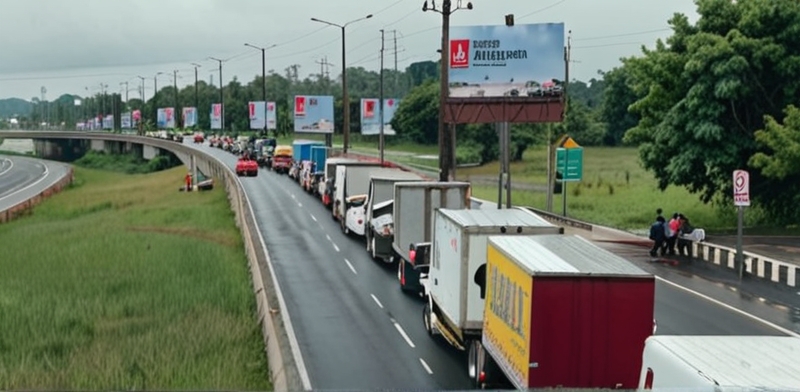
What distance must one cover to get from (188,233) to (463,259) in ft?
107

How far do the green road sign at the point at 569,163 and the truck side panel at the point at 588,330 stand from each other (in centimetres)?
3506

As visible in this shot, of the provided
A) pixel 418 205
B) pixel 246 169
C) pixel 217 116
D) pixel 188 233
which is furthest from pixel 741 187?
pixel 217 116

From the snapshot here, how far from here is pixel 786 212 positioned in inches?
1716

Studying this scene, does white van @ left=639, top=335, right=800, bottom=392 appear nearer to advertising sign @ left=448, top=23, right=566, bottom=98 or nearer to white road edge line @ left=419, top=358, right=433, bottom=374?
white road edge line @ left=419, top=358, right=433, bottom=374

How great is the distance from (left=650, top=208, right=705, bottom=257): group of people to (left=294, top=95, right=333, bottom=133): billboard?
63183mm

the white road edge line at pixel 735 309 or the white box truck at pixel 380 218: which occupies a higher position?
the white box truck at pixel 380 218

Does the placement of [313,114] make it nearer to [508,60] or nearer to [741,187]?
[508,60]

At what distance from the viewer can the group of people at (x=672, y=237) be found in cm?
3528

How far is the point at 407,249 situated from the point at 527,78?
2033 centimetres

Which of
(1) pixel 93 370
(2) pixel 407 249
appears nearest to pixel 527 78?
(2) pixel 407 249

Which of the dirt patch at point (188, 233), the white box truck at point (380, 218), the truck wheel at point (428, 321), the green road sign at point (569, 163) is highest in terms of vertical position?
the green road sign at point (569, 163)

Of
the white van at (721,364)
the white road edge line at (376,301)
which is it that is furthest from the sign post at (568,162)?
the white van at (721,364)

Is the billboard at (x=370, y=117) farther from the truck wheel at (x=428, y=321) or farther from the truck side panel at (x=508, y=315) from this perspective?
the truck side panel at (x=508, y=315)

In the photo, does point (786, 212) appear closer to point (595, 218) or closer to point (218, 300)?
point (595, 218)
